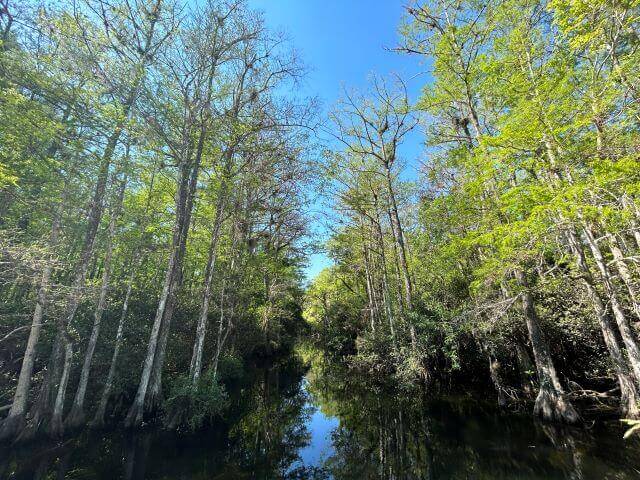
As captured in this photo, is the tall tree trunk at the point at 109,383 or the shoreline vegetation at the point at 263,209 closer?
the shoreline vegetation at the point at 263,209

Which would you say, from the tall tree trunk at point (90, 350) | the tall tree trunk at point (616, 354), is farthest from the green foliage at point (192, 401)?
the tall tree trunk at point (616, 354)

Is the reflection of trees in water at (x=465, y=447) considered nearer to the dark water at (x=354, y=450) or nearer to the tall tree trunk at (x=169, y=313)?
the dark water at (x=354, y=450)

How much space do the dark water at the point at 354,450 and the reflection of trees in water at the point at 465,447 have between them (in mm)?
24

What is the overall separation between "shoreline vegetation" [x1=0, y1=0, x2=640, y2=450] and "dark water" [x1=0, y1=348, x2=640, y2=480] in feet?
3.17

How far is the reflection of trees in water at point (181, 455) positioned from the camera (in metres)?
6.71

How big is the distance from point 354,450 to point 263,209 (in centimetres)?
1035

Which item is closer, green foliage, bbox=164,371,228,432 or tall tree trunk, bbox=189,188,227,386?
green foliage, bbox=164,371,228,432

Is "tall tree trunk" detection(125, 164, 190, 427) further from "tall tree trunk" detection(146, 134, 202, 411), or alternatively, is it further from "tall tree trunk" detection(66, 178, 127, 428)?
"tall tree trunk" detection(66, 178, 127, 428)

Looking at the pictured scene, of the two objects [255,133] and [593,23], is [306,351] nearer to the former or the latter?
[255,133]

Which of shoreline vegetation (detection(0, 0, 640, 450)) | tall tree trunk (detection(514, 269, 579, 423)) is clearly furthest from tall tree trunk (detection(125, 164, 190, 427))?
tall tree trunk (detection(514, 269, 579, 423))

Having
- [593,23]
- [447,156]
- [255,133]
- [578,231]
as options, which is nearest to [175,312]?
[255,133]

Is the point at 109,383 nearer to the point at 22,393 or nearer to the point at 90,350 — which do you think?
the point at 90,350

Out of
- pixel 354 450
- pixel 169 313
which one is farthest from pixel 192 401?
pixel 354 450

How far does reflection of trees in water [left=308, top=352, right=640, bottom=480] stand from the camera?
632 centimetres
